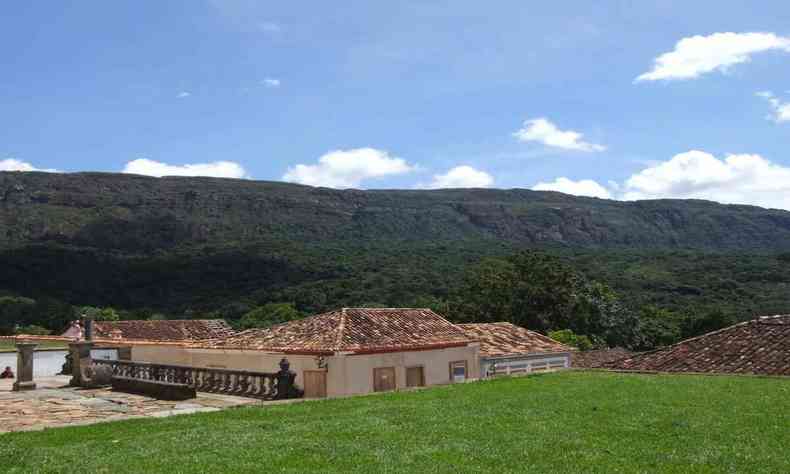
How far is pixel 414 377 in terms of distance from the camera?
2353 cm

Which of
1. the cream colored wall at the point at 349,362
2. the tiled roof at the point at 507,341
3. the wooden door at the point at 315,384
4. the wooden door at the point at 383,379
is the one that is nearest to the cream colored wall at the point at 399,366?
the cream colored wall at the point at 349,362

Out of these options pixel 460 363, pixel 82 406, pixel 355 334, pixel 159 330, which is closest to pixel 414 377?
pixel 355 334

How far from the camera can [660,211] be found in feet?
497

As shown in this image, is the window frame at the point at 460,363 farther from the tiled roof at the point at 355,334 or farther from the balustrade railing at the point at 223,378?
the balustrade railing at the point at 223,378

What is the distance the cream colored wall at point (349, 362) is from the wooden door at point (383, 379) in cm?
14

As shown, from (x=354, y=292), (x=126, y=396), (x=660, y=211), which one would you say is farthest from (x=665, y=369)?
(x=660, y=211)

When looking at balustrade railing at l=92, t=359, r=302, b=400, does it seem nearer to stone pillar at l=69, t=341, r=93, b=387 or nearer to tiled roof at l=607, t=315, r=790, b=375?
stone pillar at l=69, t=341, r=93, b=387

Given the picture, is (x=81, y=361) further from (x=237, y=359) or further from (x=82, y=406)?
(x=237, y=359)

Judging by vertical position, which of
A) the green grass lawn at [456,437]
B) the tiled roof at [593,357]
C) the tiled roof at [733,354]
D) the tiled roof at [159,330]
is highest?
the tiled roof at [159,330]

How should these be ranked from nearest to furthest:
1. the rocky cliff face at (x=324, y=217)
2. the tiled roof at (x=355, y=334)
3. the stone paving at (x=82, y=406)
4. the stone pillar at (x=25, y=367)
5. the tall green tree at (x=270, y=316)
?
the stone paving at (x=82, y=406) < the stone pillar at (x=25, y=367) < the tiled roof at (x=355, y=334) < the tall green tree at (x=270, y=316) < the rocky cliff face at (x=324, y=217)

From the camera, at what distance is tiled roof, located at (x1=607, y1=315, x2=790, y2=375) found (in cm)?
1827

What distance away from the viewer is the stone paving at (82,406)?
1334cm

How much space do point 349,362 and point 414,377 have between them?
10.9 feet

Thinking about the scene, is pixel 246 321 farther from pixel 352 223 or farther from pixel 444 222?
pixel 444 222
